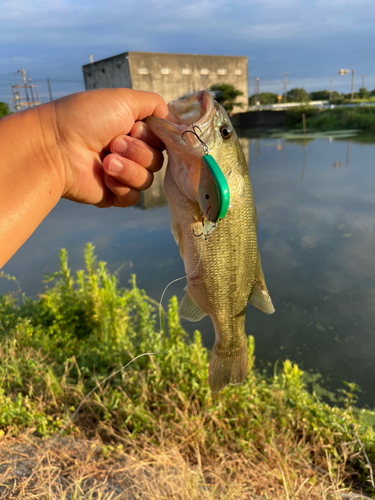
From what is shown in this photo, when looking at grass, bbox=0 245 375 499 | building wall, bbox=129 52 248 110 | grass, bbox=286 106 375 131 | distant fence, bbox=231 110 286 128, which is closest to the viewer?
grass, bbox=0 245 375 499

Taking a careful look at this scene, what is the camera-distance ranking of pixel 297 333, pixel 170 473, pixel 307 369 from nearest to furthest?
pixel 170 473 → pixel 307 369 → pixel 297 333

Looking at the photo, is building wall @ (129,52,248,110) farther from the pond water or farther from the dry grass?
the dry grass

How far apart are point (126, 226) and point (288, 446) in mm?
7033

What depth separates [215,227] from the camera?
4.78 feet

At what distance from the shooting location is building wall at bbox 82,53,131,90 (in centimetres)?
2570

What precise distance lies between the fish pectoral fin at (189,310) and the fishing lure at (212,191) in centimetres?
54

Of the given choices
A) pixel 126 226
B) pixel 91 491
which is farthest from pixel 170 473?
pixel 126 226

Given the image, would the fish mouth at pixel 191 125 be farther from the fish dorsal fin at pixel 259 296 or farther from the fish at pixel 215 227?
the fish dorsal fin at pixel 259 296

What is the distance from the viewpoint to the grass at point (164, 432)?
2.33 meters

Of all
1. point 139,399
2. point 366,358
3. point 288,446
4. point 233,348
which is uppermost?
point 233,348

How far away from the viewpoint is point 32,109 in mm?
1585

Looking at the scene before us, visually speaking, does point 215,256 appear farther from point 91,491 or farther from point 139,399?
point 139,399

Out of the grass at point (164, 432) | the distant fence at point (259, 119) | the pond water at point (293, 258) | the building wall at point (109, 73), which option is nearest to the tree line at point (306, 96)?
the distant fence at point (259, 119)

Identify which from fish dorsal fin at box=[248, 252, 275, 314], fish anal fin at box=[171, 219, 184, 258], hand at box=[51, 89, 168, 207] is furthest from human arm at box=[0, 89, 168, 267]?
fish dorsal fin at box=[248, 252, 275, 314]
